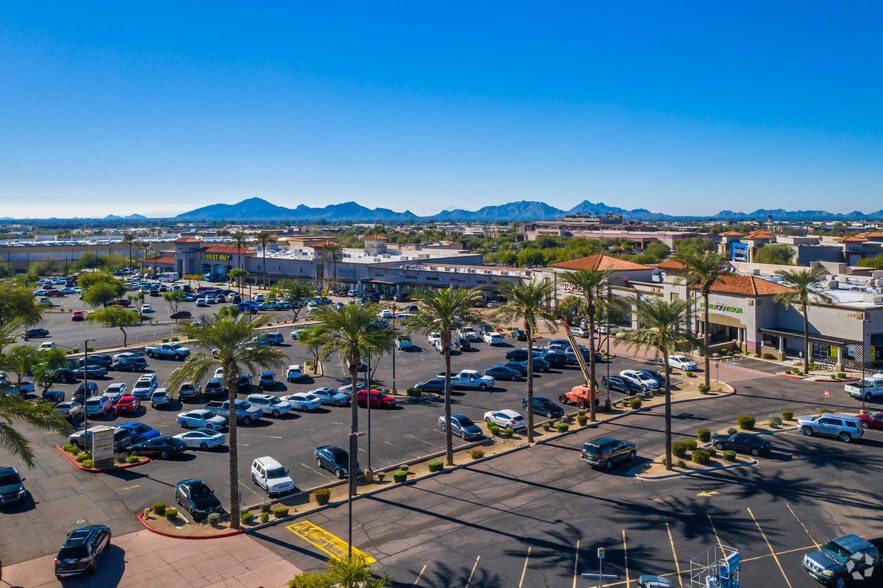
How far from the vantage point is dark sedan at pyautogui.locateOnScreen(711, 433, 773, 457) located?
34.9m

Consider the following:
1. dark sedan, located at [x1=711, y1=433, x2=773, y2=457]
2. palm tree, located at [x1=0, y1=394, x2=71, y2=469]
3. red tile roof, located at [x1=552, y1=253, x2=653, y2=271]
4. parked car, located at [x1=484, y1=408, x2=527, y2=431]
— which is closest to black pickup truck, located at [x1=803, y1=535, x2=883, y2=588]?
dark sedan, located at [x1=711, y1=433, x2=773, y2=457]

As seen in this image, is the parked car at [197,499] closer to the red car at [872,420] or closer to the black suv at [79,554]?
A: the black suv at [79,554]

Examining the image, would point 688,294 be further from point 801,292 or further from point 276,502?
point 276,502

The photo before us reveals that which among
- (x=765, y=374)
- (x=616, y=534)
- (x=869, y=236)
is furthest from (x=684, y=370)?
(x=869, y=236)

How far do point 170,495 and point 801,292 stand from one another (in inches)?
2087

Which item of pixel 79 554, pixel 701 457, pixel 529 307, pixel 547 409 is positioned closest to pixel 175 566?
pixel 79 554

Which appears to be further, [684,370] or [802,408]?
[684,370]

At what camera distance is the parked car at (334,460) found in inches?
1282

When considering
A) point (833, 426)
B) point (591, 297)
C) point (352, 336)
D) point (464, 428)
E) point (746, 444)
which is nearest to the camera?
point (352, 336)

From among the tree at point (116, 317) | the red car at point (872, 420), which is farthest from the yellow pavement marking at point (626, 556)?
the tree at point (116, 317)

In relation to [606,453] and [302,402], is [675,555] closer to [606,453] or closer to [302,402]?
[606,453]

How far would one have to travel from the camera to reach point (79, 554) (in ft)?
73.2

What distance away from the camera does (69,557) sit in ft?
72.9

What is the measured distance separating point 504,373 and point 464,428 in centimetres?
1700
